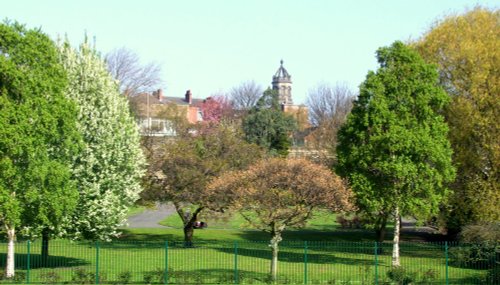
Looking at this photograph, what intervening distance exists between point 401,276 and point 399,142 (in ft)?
31.5

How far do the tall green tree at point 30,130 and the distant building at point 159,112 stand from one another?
2588cm

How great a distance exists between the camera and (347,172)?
39.5m

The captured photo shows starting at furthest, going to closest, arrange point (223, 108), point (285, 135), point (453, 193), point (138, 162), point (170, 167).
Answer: point (223, 108) < point (285, 135) < point (170, 167) < point (453, 193) < point (138, 162)

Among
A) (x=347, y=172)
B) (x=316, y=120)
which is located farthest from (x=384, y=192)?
(x=316, y=120)

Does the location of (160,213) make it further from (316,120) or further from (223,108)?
(316,120)

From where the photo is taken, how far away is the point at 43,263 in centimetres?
3562

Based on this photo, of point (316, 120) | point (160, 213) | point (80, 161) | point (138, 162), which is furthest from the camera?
point (316, 120)

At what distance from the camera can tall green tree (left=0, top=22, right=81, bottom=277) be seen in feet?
97.6

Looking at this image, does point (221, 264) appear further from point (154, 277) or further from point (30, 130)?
point (30, 130)

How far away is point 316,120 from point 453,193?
8746cm

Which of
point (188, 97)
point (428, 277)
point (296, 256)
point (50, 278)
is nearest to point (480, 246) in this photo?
point (428, 277)

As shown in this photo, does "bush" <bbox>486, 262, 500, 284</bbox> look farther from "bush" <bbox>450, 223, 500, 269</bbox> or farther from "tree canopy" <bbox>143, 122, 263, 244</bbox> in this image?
"tree canopy" <bbox>143, 122, 263, 244</bbox>

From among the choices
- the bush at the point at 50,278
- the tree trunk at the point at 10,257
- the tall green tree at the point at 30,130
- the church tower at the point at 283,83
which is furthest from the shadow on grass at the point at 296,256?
the church tower at the point at 283,83

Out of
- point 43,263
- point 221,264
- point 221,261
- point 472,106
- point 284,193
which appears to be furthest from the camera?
point 472,106
